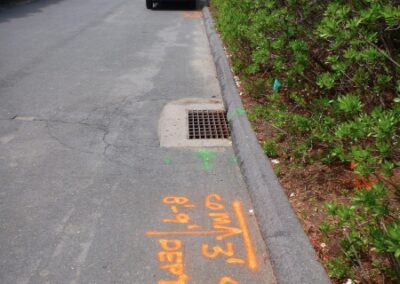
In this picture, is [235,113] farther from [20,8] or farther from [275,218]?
[20,8]

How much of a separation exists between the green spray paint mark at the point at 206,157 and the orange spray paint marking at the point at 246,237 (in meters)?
0.77

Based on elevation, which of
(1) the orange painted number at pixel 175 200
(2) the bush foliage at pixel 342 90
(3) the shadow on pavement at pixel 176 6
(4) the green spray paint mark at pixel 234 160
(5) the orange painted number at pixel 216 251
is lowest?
(3) the shadow on pavement at pixel 176 6

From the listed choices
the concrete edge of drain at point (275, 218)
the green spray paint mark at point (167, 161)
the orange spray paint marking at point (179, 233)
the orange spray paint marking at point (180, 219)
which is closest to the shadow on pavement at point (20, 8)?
the green spray paint mark at point (167, 161)

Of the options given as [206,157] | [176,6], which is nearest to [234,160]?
[206,157]

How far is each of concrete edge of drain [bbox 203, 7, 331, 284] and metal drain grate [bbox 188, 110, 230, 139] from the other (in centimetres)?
22

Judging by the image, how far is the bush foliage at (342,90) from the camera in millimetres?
2385

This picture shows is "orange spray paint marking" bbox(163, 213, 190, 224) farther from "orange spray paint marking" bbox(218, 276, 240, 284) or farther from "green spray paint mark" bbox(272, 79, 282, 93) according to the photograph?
"green spray paint mark" bbox(272, 79, 282, 93)

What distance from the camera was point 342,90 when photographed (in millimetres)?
4246

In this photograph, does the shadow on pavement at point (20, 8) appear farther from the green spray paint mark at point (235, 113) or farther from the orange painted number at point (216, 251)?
the orange painted number at point (216, 251)

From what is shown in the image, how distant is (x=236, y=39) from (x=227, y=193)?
11.6ft

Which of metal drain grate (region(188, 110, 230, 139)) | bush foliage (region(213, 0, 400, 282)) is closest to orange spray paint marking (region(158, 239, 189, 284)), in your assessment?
bush foliage (region(213, 0, 400, 282))

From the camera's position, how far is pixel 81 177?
13.9ft

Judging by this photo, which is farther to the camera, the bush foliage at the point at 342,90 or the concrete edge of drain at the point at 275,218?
the concrete edge of drain at the point at 275,218

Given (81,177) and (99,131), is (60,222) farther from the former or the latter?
(99,131)
